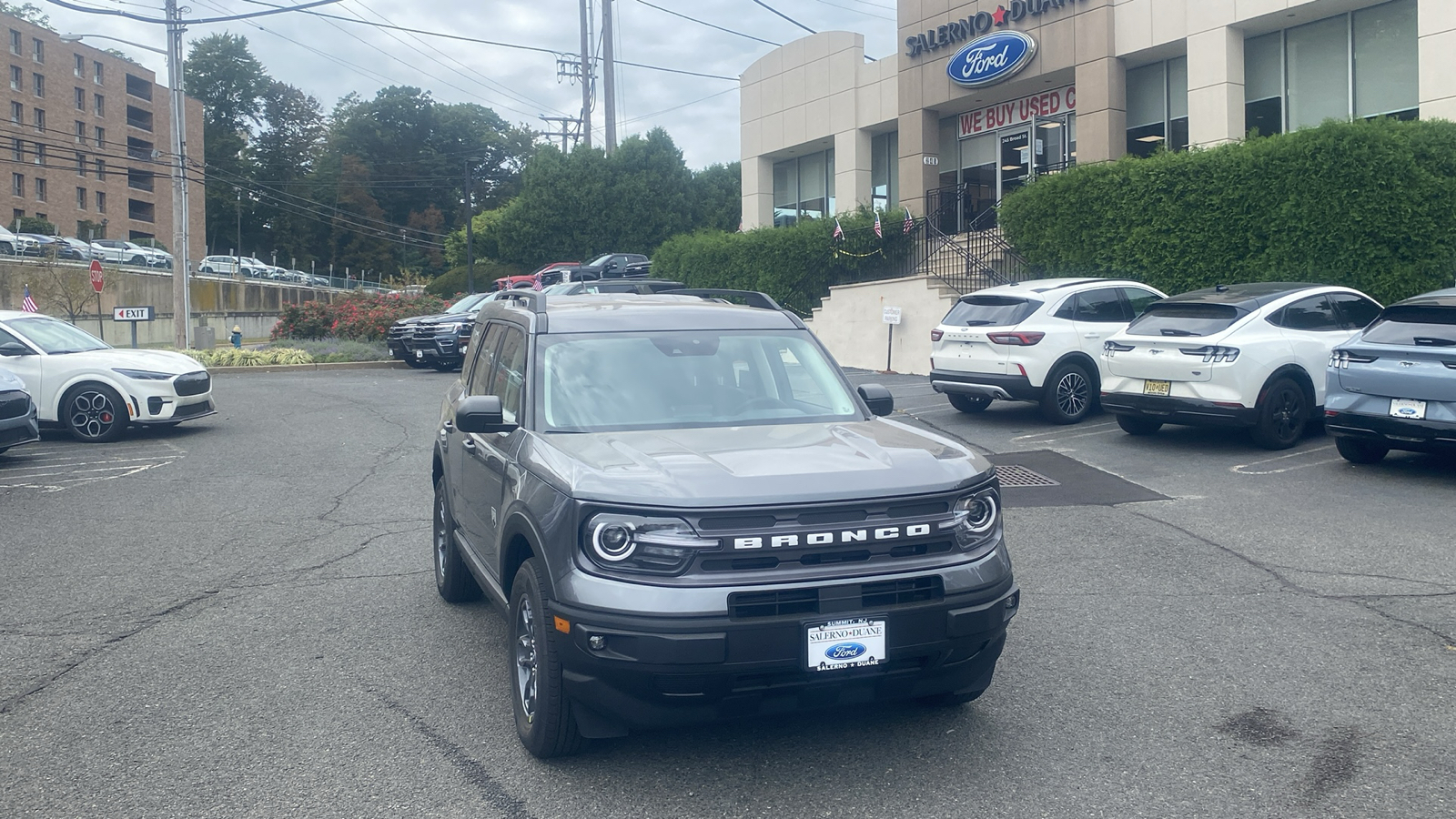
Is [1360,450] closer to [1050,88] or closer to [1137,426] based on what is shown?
[1137,426]

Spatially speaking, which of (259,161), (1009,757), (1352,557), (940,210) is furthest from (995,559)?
(259,161)

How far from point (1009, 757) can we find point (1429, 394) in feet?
23.9

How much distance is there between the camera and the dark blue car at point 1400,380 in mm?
9727

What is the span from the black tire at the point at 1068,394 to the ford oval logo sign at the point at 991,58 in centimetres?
1350

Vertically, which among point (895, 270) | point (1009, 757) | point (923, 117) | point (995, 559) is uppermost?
point (923, 117)

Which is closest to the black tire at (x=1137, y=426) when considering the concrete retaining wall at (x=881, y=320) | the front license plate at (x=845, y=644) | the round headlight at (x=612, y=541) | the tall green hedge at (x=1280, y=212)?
the tall green hedge at (x=1280, y=212)

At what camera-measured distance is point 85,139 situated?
8138 cm

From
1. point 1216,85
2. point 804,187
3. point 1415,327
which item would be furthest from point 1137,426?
point 804,187

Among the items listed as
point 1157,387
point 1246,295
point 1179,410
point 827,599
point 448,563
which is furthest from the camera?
point 1246,295

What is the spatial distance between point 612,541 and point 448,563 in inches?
116

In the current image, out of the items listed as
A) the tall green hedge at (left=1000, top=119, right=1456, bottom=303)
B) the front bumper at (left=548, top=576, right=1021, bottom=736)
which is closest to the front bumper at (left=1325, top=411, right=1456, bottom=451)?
the tall green hedge at (left=1000, top=119, right=1456, bottom=303)

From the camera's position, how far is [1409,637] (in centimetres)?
587

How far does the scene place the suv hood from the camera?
4.03m

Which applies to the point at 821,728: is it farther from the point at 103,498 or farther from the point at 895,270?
the point at 895,270
